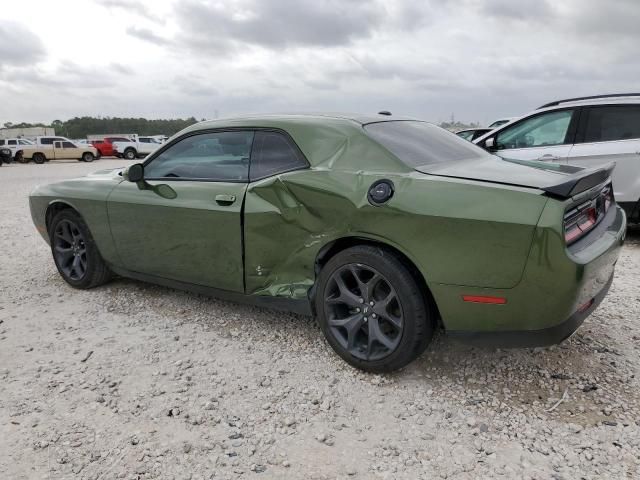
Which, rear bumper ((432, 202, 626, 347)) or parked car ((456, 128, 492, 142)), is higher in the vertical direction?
parked car ((456, 128, 492, 142))

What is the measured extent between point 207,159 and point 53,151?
28884mm

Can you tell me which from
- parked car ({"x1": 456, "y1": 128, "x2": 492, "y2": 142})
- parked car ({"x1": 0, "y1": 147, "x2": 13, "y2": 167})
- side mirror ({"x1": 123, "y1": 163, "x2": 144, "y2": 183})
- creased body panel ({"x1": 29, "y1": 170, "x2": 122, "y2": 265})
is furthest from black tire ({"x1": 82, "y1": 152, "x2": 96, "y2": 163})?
side mirror ({"x1": 123, "y1": 163, "x2": 144, "y2": 183})

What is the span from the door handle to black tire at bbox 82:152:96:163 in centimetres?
2911

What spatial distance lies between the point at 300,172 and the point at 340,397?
4.22 feet

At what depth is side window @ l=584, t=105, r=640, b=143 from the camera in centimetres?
569

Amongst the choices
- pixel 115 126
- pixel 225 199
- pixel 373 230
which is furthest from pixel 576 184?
pixel 115 126

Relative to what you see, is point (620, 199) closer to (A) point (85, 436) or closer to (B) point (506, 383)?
(B) point (506, 383)

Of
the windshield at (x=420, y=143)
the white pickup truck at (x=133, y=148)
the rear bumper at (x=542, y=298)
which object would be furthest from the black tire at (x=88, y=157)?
the rear bumper at (x=542, y=298)

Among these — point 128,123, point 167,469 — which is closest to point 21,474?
point 167,469

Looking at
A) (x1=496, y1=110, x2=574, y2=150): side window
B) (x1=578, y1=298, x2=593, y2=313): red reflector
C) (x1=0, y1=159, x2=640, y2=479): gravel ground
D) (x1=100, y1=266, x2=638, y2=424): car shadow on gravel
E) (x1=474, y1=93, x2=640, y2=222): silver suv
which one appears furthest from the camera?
(x1=496, y1=110, x2=574, y2=150): side window

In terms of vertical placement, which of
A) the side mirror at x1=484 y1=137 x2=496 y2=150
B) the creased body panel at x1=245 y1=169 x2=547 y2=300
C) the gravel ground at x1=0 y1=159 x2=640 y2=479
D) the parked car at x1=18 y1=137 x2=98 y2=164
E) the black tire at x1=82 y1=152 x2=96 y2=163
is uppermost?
the side mirror at x1=484 y1=137 x2=496 y2=150

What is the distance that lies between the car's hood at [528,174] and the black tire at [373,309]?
0.57 metres

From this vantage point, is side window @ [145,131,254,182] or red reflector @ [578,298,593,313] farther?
side window @ [145,131,254,182]

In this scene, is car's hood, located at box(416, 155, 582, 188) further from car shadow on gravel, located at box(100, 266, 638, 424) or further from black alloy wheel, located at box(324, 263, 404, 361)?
car shadow on gravel, located at box(100, 266, 638, 424)
